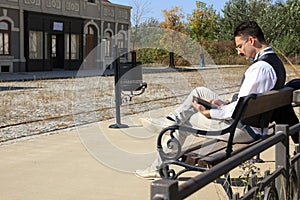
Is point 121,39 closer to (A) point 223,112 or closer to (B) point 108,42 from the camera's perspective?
(B) point 108,42

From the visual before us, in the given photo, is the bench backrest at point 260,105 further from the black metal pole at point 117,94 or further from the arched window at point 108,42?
the arched window at point 108,42

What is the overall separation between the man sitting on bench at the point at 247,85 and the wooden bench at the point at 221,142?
0.33ft

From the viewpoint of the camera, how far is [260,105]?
14.3 ft

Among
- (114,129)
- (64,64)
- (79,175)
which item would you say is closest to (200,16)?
(64,64)

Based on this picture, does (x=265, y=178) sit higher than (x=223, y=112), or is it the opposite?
(x=223, y=112)

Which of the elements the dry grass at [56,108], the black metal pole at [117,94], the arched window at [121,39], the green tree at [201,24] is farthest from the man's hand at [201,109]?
the green tree at [201,24]

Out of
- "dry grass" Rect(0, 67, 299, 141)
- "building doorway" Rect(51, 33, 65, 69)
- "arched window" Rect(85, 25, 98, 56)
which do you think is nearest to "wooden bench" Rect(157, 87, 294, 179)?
"dry grass" Rect(0, 67, 299, 141)

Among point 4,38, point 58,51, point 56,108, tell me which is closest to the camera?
point 56,108

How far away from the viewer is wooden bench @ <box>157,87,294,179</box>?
427 cm

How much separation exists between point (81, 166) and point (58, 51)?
1300 inches

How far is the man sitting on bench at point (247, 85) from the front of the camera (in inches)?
187

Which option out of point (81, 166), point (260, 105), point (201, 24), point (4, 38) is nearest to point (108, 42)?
point (4, 38)

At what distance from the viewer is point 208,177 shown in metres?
2.31

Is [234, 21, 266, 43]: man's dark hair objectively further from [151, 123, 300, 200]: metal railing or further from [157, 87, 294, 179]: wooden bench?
[151, 123, 300, 200]: metal railing
